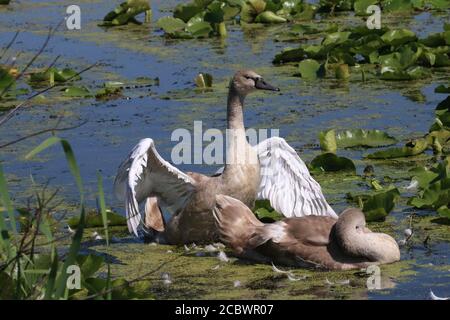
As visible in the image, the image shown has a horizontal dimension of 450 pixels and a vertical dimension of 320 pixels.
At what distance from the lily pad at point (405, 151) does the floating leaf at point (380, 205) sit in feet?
4.23

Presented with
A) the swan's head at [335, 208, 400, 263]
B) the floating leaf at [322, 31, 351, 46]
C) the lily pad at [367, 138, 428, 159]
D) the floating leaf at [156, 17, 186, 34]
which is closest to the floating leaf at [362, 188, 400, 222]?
the swan's head at [335, 208, 400, 263]

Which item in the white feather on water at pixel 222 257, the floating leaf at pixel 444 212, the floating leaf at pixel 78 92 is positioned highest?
the floating leaf at pixel 444 212

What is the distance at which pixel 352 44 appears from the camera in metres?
12.9

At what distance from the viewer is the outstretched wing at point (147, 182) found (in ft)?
26.4

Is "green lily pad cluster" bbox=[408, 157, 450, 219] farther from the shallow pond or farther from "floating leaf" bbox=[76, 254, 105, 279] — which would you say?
"floating leaf" bbox=[76, 254, 105, 279]

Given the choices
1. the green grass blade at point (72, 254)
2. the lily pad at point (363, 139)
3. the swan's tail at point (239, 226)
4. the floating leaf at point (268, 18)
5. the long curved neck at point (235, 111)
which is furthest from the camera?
the floating leaf at point (268, 18)

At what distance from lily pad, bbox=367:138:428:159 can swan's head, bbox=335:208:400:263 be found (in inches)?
81.9

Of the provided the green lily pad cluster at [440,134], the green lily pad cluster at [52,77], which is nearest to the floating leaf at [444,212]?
the green lily pad cluster at [440,134]

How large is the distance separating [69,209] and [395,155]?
243 cm

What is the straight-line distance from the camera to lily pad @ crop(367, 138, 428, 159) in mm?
9516

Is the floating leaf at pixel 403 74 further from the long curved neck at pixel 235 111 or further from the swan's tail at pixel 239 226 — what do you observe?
the swan's tail at pixel 239 226

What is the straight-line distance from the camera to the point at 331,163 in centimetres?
928
